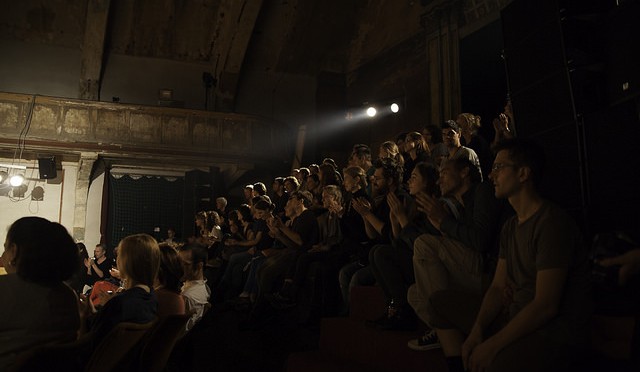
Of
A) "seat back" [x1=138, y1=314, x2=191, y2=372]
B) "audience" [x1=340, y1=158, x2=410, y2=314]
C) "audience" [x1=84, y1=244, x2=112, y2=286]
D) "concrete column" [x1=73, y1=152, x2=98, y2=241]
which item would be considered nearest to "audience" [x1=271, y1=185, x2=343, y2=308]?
"audience" [x1=340, y1=158, x2=410, y2=314]

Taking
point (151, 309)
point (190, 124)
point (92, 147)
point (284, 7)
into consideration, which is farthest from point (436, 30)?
point (151, 309)

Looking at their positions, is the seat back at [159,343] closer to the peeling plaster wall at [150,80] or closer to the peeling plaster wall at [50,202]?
the peeling plaster wall at [50,202]

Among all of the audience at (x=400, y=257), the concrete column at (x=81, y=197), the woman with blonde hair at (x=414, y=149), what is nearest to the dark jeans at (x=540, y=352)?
the audience at (x=400, y=257)

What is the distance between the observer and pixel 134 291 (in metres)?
2.59

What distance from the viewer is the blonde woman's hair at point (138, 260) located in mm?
2727

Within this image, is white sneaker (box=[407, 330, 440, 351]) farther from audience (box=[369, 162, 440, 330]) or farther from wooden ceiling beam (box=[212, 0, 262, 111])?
wooden ceiling beam (box=[212, 0, 262, 111])

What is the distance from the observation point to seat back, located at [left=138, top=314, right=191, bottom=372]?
2322mm

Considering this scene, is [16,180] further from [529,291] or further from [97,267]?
[529,291]

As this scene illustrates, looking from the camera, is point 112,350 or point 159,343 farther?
point 159,343

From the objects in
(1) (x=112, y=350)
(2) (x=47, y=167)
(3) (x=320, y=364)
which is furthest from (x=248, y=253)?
(2) (x=47, y=167)

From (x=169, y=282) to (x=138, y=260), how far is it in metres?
0.64

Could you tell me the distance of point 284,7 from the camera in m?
13.2

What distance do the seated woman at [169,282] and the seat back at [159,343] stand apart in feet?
2.84

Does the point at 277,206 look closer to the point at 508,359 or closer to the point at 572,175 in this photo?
the point at 572,175
